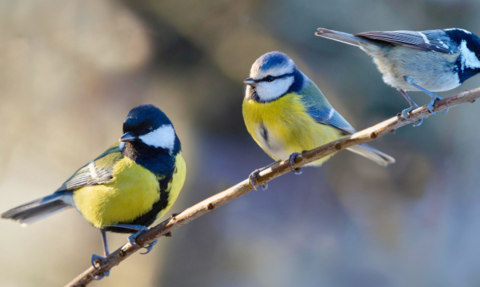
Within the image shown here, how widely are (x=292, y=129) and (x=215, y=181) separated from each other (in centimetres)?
95

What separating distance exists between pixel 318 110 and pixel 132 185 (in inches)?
29.6

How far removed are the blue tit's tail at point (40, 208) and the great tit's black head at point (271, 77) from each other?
2.98ft

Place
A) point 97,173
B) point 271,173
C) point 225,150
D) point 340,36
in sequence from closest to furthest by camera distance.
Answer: point 340,36 < point 271,173 < point 97,173 < point 225,150

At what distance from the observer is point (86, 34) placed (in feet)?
7.25

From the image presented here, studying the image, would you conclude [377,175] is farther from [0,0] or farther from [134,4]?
[0,0]

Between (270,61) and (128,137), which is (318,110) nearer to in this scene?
(270,61)

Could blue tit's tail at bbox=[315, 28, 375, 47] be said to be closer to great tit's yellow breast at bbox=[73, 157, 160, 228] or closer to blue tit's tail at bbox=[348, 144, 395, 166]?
blue tit's tail at bbox=[348, 144, 395, 166]

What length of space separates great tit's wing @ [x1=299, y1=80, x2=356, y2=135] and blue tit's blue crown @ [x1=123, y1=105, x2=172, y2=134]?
0.53 m

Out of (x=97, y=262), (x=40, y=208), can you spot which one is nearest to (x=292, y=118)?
(x=97, y=262)

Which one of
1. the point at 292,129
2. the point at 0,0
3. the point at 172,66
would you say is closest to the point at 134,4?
the point at 172,66

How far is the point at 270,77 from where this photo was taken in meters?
1.04

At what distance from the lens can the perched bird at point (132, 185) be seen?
1.25 m

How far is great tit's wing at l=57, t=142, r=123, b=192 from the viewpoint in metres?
1.34

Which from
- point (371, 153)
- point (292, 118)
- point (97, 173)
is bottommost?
point (371, 153)
